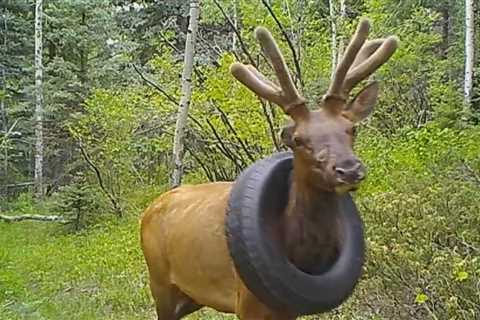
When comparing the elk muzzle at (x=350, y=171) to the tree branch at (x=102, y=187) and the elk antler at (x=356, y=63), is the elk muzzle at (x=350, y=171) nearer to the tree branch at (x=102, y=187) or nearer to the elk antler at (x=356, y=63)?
the elk antler at (x=356, y=63)

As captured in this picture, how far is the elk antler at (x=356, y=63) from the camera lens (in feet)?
13.8

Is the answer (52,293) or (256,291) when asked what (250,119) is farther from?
(256,291)

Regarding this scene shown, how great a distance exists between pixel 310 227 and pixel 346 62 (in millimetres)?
859

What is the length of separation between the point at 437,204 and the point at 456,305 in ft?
5.44

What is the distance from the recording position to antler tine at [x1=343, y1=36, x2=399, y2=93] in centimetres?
428

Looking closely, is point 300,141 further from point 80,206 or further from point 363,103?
point 80,206

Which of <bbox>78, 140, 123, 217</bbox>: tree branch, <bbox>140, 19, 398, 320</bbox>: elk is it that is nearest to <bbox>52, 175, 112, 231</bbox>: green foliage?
<bbox>78, 140, 123, 217</bbox>: tree branch

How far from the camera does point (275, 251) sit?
4156 mm

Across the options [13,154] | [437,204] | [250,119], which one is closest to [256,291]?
[437,204]

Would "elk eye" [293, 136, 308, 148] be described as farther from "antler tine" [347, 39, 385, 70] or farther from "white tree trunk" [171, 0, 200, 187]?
"white tree trunk" [171, 0, 200, 187]

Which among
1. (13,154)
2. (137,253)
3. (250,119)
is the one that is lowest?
(13,154)

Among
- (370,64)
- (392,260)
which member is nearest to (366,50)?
(370,64)

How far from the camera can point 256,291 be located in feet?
13.8

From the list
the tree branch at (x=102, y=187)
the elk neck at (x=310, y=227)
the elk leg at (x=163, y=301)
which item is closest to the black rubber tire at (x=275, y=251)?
the elk neck at (x=310, y=227)
